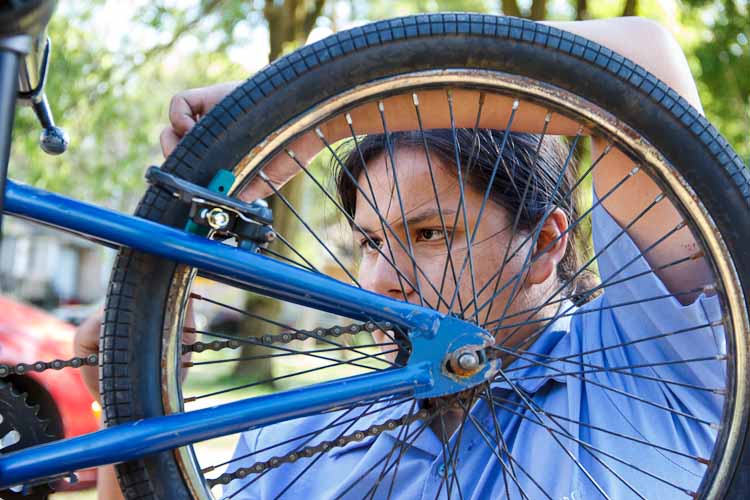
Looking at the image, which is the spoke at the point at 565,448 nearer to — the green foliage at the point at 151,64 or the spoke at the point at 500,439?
the spoke at the point at 500,439

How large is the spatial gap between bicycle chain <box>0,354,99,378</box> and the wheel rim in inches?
9.7

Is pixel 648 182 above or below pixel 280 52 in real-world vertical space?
below

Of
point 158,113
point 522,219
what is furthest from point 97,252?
point 522,219

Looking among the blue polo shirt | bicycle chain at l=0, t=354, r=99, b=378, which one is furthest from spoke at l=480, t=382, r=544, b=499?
bicycle chain at l=0, t=354, r=99, b=378

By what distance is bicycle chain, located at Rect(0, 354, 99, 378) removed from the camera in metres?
1.38

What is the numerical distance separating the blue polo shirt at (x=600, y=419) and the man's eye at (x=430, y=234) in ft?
0.88

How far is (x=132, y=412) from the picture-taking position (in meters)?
1.23

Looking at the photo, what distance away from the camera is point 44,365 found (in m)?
1.41

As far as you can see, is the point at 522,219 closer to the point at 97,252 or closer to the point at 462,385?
the point at 462,385

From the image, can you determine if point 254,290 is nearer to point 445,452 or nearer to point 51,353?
point 445,452

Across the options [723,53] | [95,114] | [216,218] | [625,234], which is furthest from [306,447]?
[95,114]

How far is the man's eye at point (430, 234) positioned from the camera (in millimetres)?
1711

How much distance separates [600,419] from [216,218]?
759 mm

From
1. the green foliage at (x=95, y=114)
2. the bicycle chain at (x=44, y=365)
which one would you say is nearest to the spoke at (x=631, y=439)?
the bicycle chain at (x=44, y=365)
